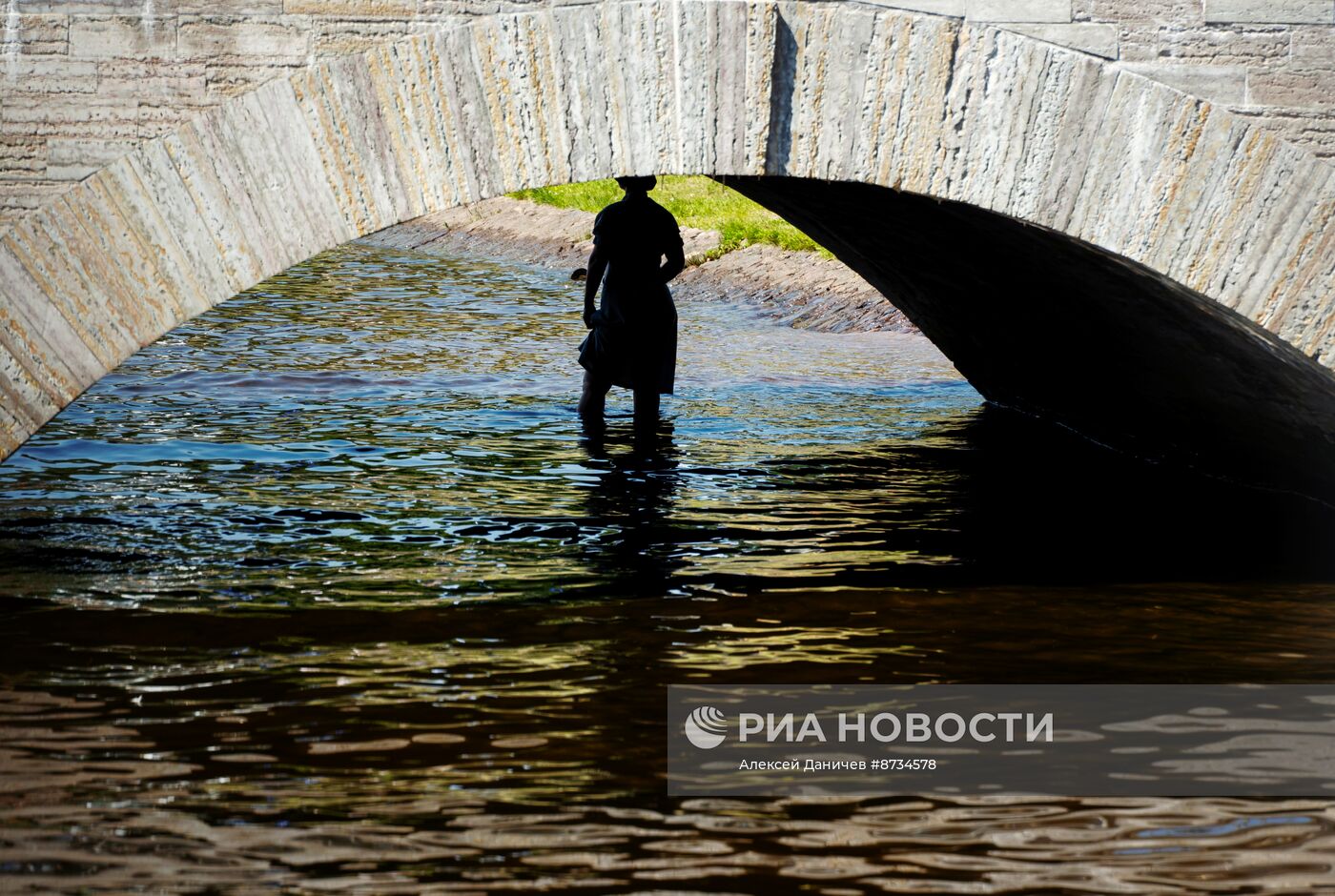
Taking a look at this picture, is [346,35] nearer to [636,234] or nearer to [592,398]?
[636,234]

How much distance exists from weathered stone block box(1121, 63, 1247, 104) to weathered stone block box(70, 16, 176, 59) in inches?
119

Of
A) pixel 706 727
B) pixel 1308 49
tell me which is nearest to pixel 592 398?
pixel 706 727

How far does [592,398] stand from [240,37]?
5730 millimetres

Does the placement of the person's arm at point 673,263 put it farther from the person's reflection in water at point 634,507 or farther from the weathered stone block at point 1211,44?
the weathered stone block at point 1211,44

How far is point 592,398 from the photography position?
35.0ft

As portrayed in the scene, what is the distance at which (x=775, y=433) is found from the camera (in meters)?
10.7

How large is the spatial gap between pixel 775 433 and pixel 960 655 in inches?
190

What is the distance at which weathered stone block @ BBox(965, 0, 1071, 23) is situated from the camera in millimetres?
5340

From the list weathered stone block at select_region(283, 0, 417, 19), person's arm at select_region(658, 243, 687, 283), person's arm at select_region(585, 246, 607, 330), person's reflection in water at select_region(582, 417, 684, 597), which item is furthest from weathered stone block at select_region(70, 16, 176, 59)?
person's arm at select_region(585, 246, 607, 330)

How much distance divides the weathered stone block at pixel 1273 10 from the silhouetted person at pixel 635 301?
15.9 ft

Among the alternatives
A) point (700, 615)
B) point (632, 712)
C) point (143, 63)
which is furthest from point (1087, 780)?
point (143, 63)

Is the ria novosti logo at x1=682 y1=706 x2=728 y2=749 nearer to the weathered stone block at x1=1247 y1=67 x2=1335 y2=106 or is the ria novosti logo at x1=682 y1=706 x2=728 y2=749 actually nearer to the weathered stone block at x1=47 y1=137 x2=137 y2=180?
the weathered stone block at x1=47 y1=137 x2=137 y2=180

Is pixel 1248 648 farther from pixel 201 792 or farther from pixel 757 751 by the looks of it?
pixel 201 792

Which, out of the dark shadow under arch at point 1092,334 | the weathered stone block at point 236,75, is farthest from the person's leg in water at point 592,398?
the weathered stone block at point 236,75
